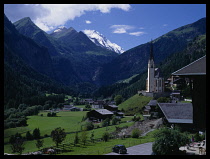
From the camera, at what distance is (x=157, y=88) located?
11631 cm

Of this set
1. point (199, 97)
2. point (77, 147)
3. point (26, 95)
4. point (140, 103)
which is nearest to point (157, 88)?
point (140, 103)

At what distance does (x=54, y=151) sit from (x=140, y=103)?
234 feet

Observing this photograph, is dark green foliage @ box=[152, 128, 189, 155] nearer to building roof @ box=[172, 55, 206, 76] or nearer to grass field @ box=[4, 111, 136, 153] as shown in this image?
building roof @ box=[172, 55, 206, 76]

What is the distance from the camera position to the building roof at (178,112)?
48.6 meters

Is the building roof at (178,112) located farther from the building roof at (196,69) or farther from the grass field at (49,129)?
the building roof at (196,69)

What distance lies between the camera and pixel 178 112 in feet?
167

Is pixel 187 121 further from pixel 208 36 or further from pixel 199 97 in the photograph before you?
pixel 208 36

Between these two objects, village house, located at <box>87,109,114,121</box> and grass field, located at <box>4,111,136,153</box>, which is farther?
village house, located at <box>87,109,114,121</box>

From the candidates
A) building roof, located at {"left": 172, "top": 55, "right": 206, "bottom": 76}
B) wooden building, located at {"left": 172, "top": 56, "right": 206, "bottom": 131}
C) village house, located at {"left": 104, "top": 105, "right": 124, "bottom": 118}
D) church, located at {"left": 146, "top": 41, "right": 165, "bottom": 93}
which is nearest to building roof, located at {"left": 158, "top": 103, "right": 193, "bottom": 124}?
wooden building, located at {"left": 172, "top": 56, "right": 206, "bottom": 131}

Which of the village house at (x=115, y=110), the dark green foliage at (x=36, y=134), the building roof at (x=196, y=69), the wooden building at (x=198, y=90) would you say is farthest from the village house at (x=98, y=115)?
the building roof at (x=196, y=69)

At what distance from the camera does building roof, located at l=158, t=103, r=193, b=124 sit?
159 ft
